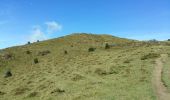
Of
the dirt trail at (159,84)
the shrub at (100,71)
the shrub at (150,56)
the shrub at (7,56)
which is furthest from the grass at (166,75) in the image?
the shrub at (7,56)

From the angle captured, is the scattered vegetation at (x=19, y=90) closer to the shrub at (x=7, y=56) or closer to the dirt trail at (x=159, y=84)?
the dirt trail at (x=159, y=84)

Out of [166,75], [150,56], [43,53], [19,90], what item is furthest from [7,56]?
[166,75]

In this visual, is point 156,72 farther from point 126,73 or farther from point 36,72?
point 36,72

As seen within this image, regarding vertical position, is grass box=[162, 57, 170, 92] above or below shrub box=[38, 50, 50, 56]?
below

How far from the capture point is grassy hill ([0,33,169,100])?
103 feet

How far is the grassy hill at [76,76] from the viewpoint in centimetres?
3136

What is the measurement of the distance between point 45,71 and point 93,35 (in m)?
→ 39.6

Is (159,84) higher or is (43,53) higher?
(43,53)

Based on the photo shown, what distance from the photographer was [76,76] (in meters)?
40.9

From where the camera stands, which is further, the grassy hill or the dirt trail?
the grassy hill

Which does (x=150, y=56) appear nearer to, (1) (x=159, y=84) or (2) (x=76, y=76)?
(2) (x=76, y=76)

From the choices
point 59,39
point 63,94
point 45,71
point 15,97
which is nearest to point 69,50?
point 59,39

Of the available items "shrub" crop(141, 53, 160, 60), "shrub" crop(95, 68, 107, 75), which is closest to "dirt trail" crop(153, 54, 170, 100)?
"shrub" crop(141, 53, 160, 60)

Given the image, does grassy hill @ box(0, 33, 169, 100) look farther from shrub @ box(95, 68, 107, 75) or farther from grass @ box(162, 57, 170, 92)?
grass @ box(162, 57, 170, 92)
